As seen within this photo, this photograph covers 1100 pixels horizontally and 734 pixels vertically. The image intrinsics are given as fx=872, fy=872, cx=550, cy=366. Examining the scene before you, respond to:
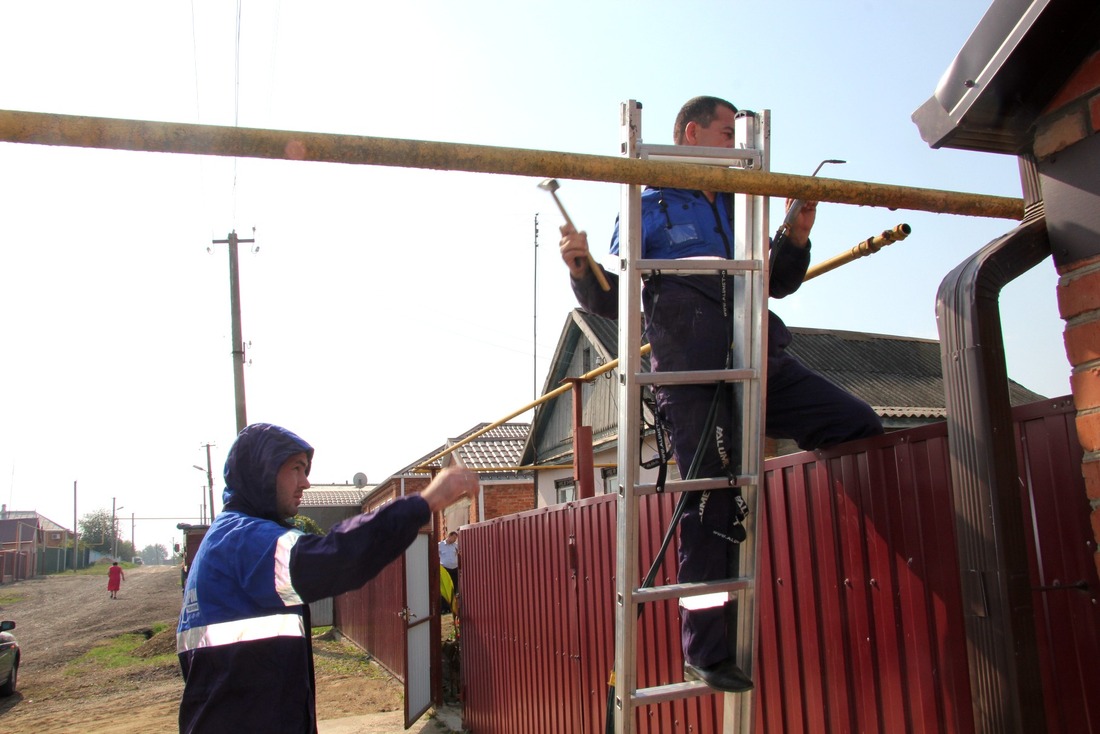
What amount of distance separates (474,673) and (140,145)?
8.86 meters

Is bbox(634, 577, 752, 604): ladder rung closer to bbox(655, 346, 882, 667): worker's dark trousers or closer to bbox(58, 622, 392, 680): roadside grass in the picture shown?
bbox(655, 346, 882, 667): worker's dark trousers

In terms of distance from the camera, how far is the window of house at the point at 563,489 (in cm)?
1893

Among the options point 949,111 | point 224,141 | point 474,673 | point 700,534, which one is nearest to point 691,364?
point 700,534

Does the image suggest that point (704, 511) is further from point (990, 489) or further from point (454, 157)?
point (454, 157)

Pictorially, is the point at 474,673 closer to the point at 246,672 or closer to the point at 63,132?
the point at 246,672

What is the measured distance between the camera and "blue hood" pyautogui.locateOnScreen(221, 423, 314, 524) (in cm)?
324

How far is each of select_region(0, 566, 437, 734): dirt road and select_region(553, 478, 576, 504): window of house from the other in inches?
216

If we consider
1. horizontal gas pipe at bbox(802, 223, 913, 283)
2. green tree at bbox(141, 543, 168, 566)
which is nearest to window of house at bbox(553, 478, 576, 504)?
horizontal gas pipe at bbox(802, 223, 913, 283)

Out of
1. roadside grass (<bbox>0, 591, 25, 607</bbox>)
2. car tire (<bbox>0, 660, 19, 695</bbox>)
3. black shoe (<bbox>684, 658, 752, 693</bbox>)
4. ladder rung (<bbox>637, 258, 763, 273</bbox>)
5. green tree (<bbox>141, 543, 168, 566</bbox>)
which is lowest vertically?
green tree (<bbox>141, 543, 168, 566</bbox>)

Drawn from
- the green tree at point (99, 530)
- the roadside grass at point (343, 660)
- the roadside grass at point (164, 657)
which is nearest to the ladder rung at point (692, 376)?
the roadside grass at point (343, 660)

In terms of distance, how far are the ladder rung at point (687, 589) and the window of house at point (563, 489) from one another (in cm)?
1604

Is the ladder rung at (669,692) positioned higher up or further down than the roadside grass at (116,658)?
higher up

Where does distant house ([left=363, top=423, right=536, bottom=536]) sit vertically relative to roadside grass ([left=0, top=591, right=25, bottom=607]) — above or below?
above

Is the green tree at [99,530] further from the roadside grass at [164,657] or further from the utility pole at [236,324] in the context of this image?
the utility pole at [236,324]
